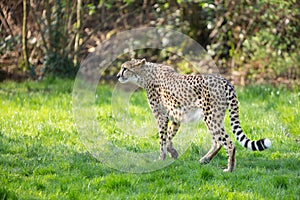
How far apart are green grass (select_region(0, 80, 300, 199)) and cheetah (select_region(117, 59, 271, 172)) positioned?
263 millimetres

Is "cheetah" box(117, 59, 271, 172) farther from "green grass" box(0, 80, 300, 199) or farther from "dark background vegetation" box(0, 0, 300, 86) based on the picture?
"dark background vegetation" box(0, 0, 300, 86)

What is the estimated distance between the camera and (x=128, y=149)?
6.68m

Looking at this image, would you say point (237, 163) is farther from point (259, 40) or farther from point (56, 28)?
point (56, 28)

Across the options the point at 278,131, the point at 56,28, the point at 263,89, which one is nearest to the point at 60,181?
the point at 278,131

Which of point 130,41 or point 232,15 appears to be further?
point 232,15

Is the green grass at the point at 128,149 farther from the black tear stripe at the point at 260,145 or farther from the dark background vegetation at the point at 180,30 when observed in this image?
the dark background vegetation at the point at 180,30

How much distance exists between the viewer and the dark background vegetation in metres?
11.1

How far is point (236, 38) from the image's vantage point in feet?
38.6

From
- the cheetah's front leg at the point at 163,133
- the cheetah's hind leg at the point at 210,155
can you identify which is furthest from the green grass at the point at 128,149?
the cheetah's front leg at the point at 163,133

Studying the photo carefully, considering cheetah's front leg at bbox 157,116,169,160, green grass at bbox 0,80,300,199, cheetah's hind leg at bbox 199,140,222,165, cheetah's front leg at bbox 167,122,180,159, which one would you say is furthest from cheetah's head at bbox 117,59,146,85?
cheetah's hind leg at bbox 199,140,222,165

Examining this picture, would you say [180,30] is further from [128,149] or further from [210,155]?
[210,155]

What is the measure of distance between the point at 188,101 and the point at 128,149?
3.34 ft

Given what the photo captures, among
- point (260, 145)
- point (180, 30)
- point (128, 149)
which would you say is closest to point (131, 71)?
point (128, 149)

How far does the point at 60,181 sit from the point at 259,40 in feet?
22.3
